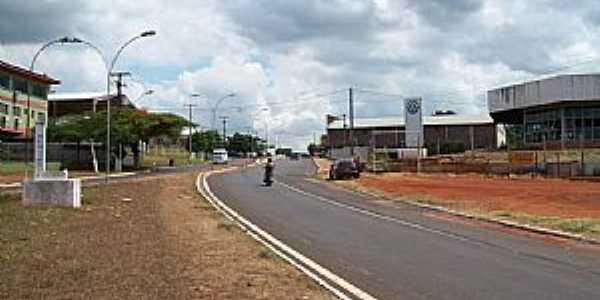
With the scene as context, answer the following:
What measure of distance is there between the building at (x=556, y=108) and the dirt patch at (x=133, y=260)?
64.9 meters

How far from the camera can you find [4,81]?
91.9 m

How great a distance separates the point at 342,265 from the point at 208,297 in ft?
14.5

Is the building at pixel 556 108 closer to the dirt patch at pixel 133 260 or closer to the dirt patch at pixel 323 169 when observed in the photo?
the dirt patch at pixel 323 169

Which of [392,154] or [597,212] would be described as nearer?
[597,212]

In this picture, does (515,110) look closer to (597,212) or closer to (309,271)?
(597,212)

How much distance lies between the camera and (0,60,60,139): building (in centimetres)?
9056

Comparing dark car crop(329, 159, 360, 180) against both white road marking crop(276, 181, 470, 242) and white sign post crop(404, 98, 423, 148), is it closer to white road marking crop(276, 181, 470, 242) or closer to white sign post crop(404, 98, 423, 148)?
white sign post crop(404, 98, 423, 148)

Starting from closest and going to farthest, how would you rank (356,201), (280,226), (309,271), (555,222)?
(309,271) → (280,226) → (555,222) → (356,201)

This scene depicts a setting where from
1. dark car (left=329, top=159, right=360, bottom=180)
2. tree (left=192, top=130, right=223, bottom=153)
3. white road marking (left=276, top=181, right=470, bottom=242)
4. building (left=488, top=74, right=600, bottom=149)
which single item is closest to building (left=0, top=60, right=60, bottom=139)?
dark car (left=329, top=159, right=360, bottom=180)

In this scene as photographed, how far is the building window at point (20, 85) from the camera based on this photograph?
9456 cm

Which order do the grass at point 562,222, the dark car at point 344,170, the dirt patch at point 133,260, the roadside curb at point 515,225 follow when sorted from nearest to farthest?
1. the dirt patch at point 133,260
2. the roadside curb at point 515,225
3. the grass at point 562,222
4. the dark car at point 344,170

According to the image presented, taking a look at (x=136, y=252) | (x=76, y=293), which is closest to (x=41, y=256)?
(x=136, y=252)

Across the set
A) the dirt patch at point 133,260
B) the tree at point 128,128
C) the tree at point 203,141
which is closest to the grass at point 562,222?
the dirt patch at point 133,260

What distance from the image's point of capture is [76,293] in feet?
35.0
